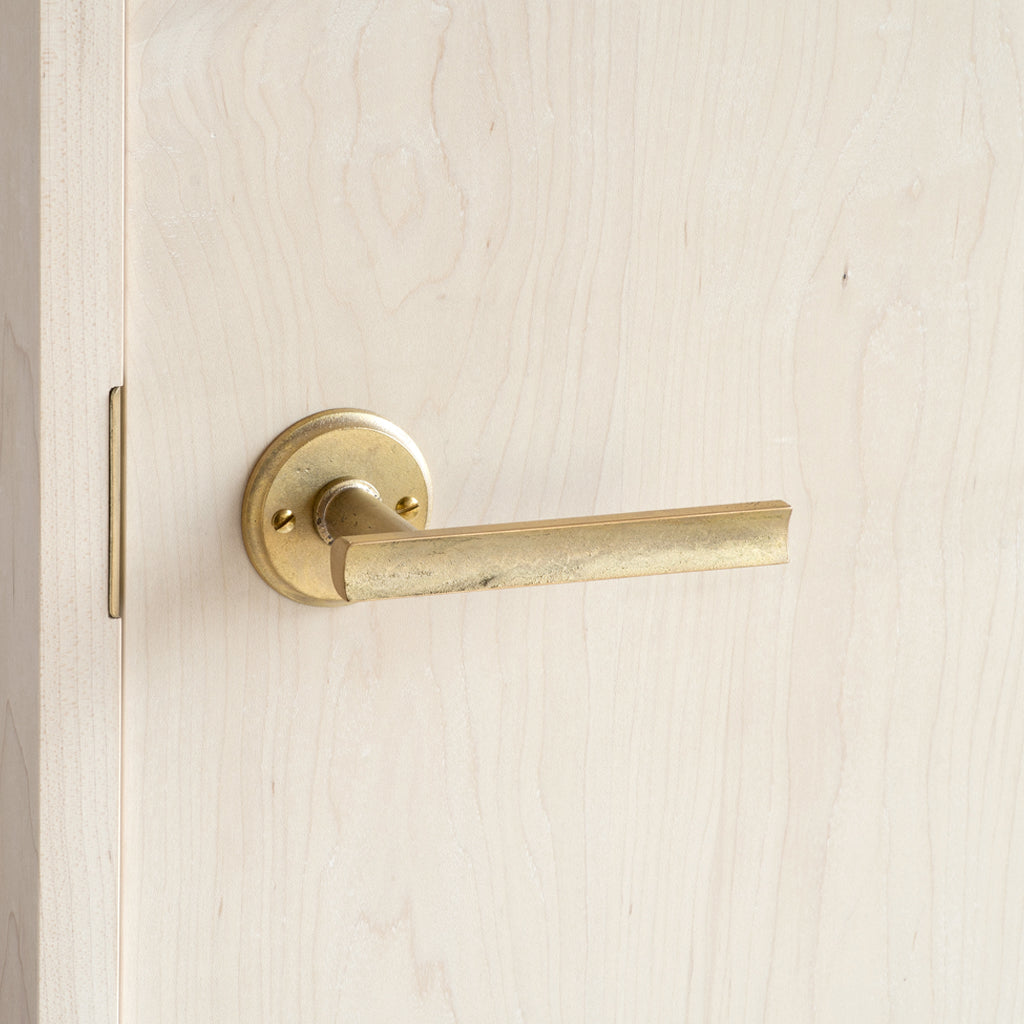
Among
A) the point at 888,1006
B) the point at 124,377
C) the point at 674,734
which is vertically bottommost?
the point at 888,1006

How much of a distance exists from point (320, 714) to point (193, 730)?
0.04 m

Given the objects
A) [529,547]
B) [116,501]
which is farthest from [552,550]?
[116,501]

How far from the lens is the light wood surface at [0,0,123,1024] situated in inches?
11.7

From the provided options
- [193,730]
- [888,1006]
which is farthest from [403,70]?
[888,1006]

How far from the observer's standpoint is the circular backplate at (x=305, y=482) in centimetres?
33

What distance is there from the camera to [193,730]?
0.34 m

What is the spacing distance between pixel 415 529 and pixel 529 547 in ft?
0.10

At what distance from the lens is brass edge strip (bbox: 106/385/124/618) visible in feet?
1.04

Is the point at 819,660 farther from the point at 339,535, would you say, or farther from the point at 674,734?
the point at 339,535

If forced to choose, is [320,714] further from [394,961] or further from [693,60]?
[693,60]

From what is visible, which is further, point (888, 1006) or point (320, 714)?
point (888, 1006)

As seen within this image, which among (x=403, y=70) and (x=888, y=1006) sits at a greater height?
(x=403, y=70)

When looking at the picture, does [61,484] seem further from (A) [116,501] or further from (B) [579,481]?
(B) [579,481]

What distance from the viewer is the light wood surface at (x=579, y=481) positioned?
0.33 m
